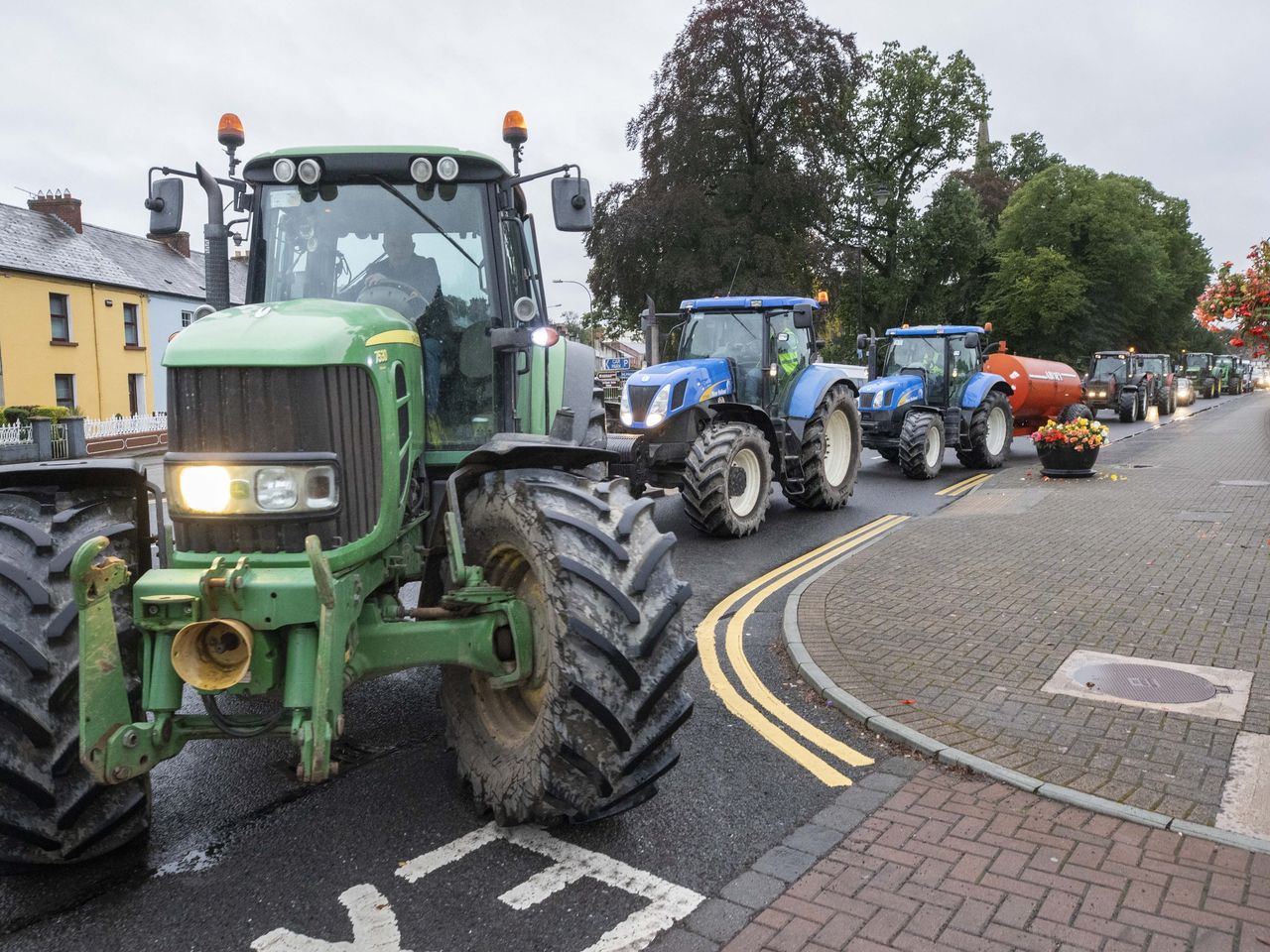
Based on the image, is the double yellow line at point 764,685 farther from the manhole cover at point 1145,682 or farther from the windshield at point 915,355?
the windshield at point 915,355

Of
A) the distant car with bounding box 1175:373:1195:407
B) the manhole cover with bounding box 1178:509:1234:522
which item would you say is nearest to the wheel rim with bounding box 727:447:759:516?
the manhole cover with bounding box 1178:509:1234:522

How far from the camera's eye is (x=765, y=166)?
33375 millimetres

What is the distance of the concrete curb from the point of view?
3.84m

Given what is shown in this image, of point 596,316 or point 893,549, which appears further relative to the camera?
point 596,316

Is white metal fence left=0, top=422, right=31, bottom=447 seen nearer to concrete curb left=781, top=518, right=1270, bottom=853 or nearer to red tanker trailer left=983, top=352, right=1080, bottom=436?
red tanker trailer left=983, top=352, right=1080, bottom=436

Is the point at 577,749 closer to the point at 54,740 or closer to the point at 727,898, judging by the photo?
the point at 727,898

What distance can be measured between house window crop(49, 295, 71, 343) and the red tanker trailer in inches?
1229

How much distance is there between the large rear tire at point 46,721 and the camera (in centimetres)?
328

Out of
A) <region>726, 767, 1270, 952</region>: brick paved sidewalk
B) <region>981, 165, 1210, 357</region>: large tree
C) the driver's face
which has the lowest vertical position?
<region>726, 767, 1270, 952</region>: brick paved sidewalk

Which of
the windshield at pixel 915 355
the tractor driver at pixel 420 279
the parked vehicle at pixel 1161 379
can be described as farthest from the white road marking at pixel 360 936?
the parked vehicle at pixel 1161 379

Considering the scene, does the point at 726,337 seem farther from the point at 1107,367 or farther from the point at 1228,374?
the point at 1228,374

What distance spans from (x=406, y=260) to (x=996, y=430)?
51.3ft

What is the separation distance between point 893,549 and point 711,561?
185cm

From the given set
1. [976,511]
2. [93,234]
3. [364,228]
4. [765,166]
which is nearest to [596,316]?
[765,166]
